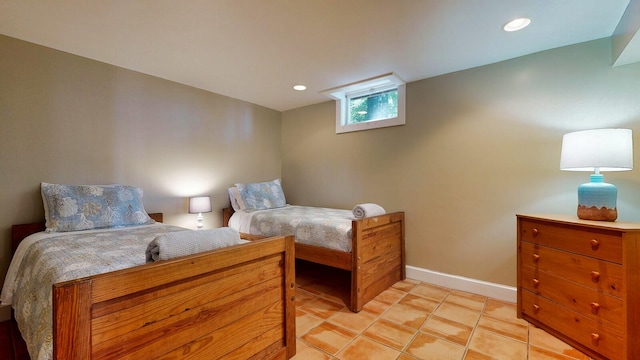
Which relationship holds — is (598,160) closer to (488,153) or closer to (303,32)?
(488,153)

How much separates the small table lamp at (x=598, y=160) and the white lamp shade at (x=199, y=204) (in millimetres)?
3288

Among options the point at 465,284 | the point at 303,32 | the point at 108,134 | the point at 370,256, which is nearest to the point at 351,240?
the point at 370,256

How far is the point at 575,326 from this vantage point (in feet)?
5.37

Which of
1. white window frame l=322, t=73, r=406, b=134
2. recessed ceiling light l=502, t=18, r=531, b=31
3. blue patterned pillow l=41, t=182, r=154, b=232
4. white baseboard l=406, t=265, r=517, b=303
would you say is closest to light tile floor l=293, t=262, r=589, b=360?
white baseboard l=406, t=265, r=517, b=303

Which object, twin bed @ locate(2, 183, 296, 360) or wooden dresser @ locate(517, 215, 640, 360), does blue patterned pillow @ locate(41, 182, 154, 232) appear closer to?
twin bed @ locate(2, 183, 296, 360)

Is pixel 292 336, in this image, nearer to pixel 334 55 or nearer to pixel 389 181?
pixel 389 181

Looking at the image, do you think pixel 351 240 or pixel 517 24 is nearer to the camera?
pixel 517 24

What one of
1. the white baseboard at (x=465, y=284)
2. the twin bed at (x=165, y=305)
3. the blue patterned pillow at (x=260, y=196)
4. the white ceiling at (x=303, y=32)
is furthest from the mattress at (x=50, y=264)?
the white baseboard at (x=465, y=284)

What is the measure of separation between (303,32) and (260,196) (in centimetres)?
203

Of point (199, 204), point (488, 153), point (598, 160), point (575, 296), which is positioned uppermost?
point (488, 153)

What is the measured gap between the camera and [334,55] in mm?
2332

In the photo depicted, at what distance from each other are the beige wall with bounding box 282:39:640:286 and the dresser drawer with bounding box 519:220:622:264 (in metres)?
0.38

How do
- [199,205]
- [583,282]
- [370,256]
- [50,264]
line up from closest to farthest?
1. [50,264]
2. [583,282]
3. [370,256]
4. [199,205]

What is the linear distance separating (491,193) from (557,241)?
707mm
